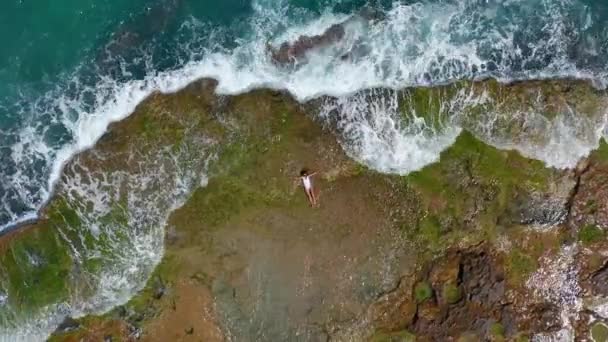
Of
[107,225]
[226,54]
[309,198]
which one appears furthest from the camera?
[226,54]

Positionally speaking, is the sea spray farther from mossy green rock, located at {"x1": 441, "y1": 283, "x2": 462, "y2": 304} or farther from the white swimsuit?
mossy green rock, located at {"x1": 441, "y1": 283, "x2": 462, "y2": 304}

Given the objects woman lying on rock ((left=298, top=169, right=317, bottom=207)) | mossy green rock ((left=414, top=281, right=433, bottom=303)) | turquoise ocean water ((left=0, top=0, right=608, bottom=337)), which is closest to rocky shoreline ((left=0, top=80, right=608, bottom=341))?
mossy green rock ((left=414, top=281, right=433, bottom=303))

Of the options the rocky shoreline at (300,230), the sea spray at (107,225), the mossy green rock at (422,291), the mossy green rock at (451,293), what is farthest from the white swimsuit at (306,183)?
the mossy green rock at (451,293)

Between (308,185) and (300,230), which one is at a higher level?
(308,185)

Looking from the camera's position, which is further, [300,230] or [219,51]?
[219,51]

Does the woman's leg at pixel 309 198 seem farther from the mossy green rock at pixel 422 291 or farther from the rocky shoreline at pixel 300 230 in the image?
the mossy green rock at pixel 422 291

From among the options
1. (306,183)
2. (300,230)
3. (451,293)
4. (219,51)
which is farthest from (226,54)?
(451,293)

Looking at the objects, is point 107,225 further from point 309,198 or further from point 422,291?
point 422,291
